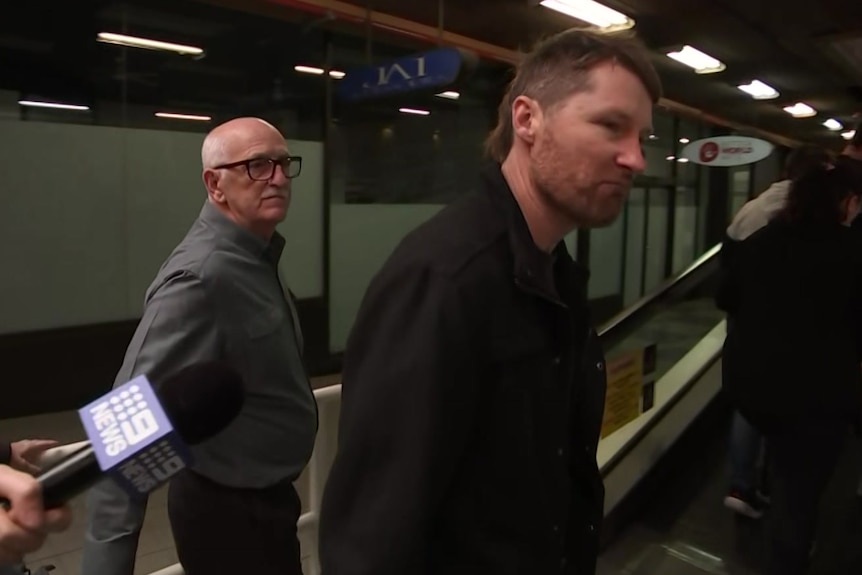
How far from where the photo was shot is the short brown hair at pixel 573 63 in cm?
105

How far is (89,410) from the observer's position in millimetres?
675

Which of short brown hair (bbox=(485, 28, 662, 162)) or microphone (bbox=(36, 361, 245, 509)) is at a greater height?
short brown hair (bbox=(485, 28, 662, 162))

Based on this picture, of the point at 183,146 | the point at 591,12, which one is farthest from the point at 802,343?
the point at 183,146

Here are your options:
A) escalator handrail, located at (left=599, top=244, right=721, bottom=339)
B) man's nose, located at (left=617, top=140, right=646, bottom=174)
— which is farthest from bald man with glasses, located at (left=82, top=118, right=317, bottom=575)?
escalator handrail, located at (left=599, top=244, right=721, bottom=339)

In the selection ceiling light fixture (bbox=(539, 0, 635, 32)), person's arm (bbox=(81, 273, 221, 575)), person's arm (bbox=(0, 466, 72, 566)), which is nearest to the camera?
person's arm (bbox=(0, 466, 72, 566))

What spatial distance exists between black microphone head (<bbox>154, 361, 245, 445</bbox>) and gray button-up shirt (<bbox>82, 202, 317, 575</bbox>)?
25.3 inches

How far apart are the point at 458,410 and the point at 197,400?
35 cm

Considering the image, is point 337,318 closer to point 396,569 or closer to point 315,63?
point 315,63

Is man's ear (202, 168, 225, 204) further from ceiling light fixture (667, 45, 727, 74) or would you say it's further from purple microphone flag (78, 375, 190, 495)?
ceiling light fixture (667, 45, 727, 74)

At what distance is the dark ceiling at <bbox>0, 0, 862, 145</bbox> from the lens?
15.7 ft

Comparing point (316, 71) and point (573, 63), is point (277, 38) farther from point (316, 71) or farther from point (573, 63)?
point (573, 63)

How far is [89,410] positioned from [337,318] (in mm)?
5940

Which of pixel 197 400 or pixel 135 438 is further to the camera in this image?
pixel 197 400

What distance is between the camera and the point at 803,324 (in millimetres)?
2242
